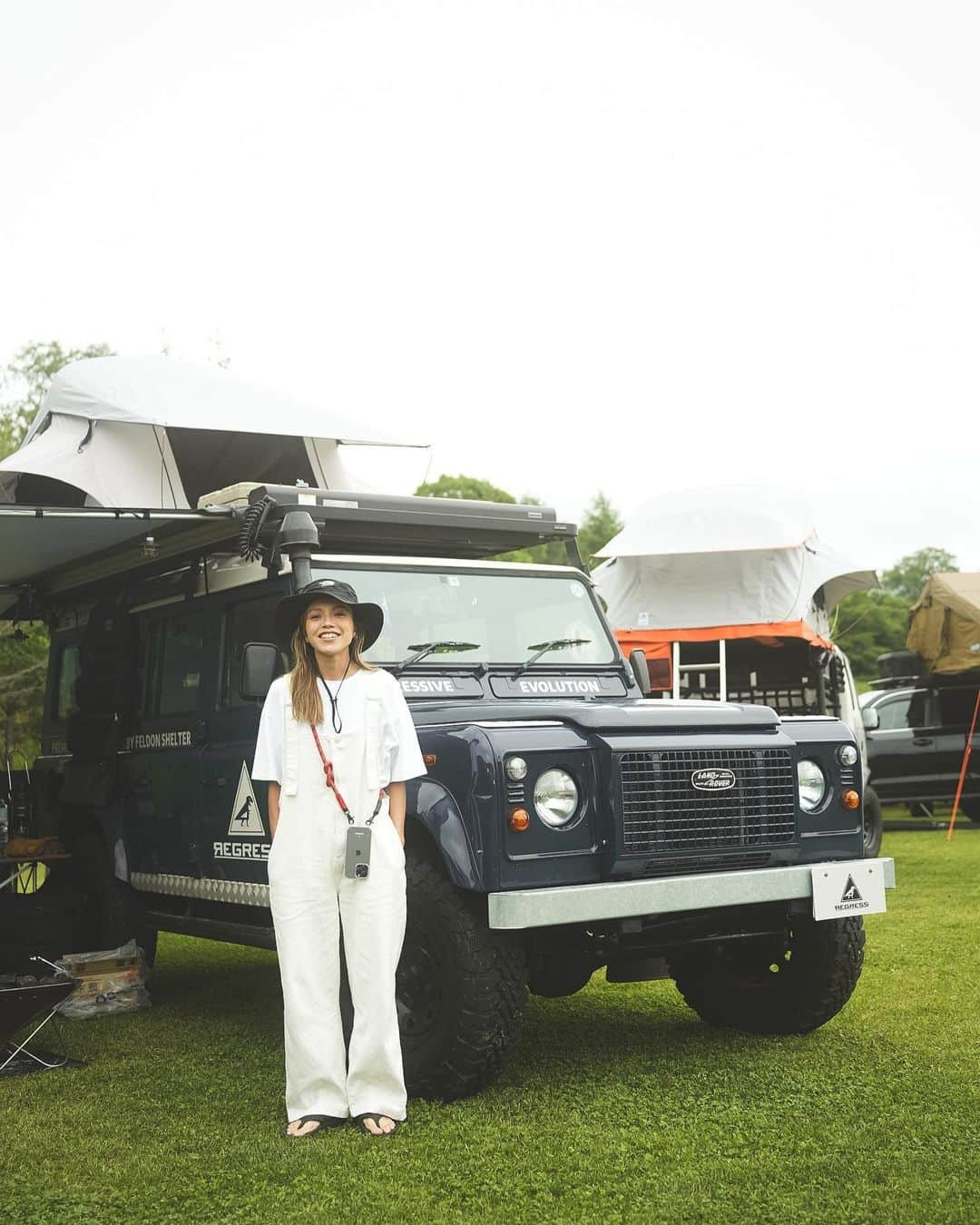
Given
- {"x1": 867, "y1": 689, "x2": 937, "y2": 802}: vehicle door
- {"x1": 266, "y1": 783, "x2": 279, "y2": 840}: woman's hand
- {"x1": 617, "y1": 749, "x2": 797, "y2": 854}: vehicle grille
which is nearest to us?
{"x1": 266, "y1": 783, "x2": 279, "y2": 840}: woman's hand

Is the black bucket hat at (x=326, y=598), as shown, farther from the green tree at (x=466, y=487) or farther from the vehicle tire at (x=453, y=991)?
the green tree at (x=466, y=487)

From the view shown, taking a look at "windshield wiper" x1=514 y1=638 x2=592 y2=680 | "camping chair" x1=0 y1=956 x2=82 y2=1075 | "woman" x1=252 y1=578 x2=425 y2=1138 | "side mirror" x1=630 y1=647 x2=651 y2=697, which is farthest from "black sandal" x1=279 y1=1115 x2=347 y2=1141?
"side mirror" x1=630 y1=647 x2=651 y2=697

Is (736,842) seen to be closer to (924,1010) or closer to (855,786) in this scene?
(855,786)

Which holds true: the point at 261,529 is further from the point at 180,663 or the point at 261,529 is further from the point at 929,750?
the point at 929,750

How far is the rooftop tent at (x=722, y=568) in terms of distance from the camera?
46.5 feet

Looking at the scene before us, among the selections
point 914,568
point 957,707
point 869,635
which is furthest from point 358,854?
point 914,568

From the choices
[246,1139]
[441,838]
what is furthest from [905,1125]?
[246,1139]

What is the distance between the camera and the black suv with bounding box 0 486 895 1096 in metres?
5.32

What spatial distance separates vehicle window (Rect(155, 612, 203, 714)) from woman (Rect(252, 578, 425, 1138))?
2.17 m

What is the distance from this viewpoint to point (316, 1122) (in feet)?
16.7

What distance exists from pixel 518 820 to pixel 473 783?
0.71ft

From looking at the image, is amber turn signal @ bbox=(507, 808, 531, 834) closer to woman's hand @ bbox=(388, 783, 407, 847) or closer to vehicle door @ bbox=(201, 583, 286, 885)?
woman's hand @ bbox=(388, 783, 407, 847)

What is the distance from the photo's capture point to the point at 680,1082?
5684 mm

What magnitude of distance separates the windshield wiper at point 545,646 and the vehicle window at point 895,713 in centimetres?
1243
